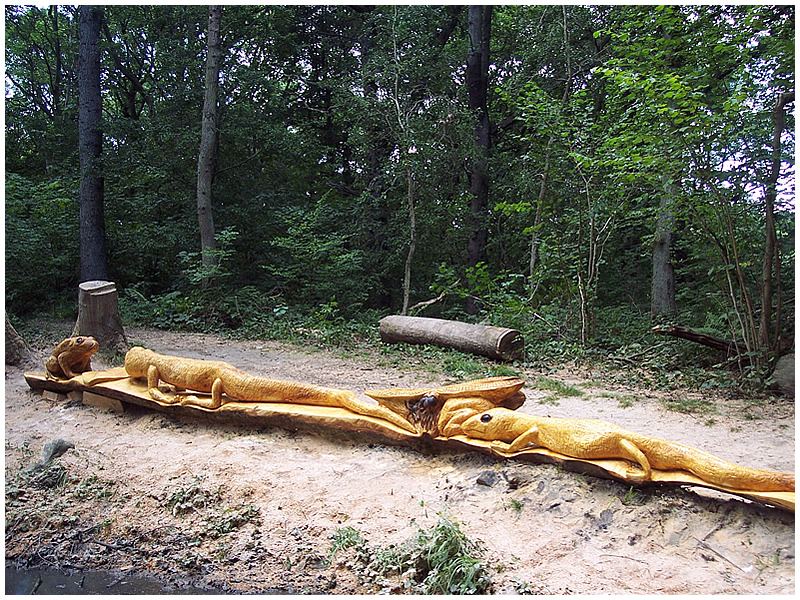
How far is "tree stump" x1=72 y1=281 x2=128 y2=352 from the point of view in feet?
20.8

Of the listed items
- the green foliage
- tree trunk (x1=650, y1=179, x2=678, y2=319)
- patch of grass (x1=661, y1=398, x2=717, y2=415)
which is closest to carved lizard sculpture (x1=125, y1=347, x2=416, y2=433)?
patch of grass (x1=661, y1=398, x2=717, y2=415)

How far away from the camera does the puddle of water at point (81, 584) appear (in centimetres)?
277

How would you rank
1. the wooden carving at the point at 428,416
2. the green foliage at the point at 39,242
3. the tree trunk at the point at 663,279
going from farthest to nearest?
the green foliage at the point at 39,242, the tree trunk at the point at 663,279, the wooden carving at the point at 428,416

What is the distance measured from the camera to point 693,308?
8.06 meters

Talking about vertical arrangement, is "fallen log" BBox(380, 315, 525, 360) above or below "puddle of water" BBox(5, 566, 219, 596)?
above

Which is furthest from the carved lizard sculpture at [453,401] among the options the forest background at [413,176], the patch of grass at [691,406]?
the forest background at [413,176]

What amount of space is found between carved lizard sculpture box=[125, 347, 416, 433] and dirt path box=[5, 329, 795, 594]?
22 centimetres

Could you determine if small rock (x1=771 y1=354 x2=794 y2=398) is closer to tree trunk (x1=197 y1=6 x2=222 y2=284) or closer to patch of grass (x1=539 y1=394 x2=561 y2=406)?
patch of grass (x1=539 y1=394 x2=561 y2=406)

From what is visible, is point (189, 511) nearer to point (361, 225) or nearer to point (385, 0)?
point (361, 225)

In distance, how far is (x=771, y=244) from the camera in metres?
5.54

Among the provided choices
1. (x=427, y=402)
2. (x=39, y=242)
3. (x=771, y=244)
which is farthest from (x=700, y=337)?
(x=39, y=242)

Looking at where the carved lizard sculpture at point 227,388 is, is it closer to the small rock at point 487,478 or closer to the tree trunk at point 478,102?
the small rock at point 487,478

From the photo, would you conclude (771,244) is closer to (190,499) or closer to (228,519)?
(228,519)

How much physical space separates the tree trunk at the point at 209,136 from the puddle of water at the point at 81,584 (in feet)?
25.3
